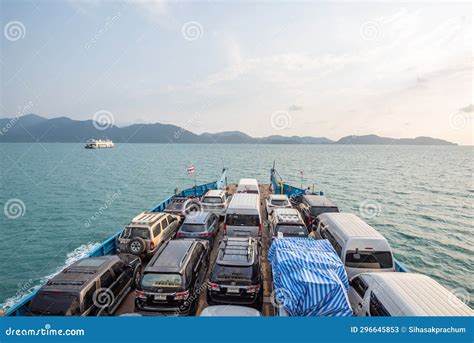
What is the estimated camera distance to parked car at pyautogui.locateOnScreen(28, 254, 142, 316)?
5836 millimetres

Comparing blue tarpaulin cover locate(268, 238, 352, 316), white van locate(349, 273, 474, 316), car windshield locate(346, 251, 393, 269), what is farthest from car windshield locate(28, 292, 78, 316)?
car windshield locate(346, 251, 393, 269)

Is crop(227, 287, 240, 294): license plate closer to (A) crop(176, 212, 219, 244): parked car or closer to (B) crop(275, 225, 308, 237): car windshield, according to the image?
(B) crop(275, 225, 308, 237): car windshield

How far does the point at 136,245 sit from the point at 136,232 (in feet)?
1.86

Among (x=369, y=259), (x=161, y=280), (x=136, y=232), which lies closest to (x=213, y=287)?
(x=161, y=280)

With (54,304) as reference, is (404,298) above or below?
above

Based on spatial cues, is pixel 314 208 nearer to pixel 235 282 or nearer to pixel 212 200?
pixel 212 200

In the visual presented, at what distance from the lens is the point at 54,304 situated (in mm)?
5809

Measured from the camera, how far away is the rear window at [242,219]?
1126 cm

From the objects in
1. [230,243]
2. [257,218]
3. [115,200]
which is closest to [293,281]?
[230,243]

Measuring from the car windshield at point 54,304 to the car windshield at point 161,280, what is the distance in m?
1.61

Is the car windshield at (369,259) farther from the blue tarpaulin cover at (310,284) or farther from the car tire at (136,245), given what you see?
the car tire at (136,245)

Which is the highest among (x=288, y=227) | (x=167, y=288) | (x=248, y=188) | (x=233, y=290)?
(x=248, y=188)
